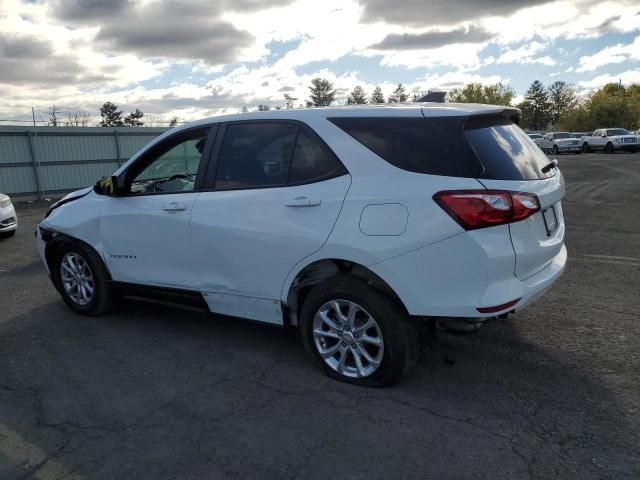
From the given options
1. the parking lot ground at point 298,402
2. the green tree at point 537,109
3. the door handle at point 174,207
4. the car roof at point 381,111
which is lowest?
the parking lot ground at point 298,402

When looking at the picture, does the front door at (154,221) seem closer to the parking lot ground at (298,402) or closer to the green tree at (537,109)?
the parking lot ground at (298,402)

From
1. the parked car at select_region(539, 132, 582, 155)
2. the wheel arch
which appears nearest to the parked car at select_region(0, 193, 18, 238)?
the wheel arch

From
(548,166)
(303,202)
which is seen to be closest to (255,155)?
(303,202)

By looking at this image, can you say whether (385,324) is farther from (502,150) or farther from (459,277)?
(502,150)

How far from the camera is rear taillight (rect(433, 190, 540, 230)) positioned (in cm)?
293

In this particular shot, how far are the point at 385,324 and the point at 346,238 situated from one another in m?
0.58

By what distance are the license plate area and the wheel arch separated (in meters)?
1.06

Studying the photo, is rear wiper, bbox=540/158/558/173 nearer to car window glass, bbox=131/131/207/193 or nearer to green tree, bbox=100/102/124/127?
car window glass, bbox=131/131/207/193

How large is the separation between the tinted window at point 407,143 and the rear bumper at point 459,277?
43 cm

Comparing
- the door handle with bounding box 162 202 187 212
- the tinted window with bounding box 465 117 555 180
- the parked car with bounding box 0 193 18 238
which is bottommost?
the parked car with bounding box 0 193 18 238

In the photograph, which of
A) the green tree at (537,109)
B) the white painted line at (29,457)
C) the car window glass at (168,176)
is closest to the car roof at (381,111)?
the car window glass at (168,176)

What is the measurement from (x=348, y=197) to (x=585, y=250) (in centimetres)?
514

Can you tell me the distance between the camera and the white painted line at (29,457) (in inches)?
105

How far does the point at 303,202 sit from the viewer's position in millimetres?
3424
